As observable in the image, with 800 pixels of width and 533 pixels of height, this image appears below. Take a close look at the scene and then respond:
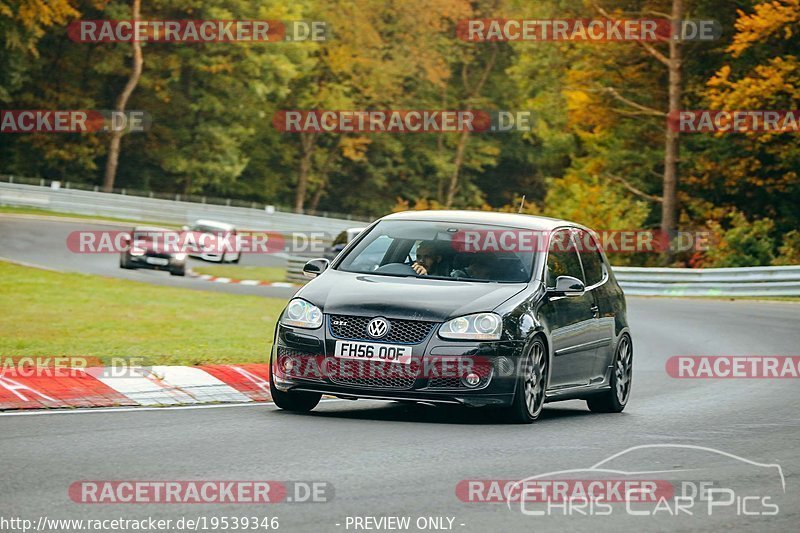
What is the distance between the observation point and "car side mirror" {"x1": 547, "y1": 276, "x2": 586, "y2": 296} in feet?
41.4

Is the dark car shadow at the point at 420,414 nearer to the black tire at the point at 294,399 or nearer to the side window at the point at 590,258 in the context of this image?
the black tire at the point at 294,399

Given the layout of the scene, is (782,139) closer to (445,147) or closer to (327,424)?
(327,424)

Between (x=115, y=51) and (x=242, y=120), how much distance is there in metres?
8.87

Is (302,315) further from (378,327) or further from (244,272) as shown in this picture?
(244,272)

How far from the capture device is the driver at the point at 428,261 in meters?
12.7

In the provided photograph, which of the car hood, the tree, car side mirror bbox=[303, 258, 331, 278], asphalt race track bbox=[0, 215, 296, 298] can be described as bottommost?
asphalt race track bbox=[0, 215, 296, 298]

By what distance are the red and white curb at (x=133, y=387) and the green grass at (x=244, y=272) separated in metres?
28.2

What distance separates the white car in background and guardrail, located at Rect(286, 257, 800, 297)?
6199mm

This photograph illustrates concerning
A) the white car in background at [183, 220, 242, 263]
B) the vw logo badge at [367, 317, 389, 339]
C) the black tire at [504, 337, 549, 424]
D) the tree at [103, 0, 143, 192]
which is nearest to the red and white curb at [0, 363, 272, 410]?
the vw logo badge at [367, 317, 389, 339]

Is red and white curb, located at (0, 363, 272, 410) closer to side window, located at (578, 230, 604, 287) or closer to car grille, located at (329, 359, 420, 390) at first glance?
car grille, located at (329, 359, 420, 390)

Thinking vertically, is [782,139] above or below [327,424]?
above

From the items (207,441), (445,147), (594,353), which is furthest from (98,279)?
(445,147)

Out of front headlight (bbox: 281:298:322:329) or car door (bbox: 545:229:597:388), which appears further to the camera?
car door (bbox: 545:229:597:388)

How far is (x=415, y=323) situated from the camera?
11586 mm
